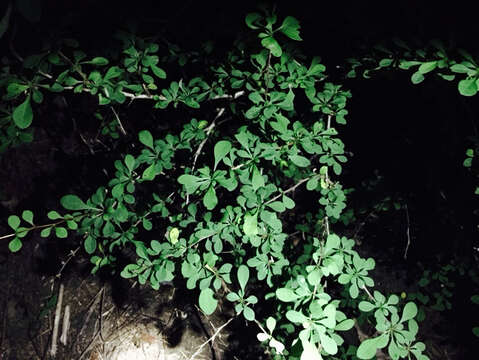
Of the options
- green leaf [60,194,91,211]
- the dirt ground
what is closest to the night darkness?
the dirt ground

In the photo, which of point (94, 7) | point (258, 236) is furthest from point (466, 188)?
point (94, 7)

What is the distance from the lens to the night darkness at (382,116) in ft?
4.47

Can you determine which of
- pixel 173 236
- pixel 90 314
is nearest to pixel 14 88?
pixel 173 236

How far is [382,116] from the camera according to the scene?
8.46 ft

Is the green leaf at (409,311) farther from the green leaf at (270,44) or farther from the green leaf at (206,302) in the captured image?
the green leaf at (270,44)

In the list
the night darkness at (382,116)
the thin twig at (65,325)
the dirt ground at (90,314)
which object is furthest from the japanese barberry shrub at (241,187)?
the thin twig at (65,325)

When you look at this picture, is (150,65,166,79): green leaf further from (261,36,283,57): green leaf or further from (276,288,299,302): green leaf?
(276,288,299,302): green leaf

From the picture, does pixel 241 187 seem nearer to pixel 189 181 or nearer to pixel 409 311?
pixel 189 181

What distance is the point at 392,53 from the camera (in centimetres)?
130

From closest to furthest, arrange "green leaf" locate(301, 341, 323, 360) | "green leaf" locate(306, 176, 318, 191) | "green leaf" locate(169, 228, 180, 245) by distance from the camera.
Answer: "green leaf" locate(301, 341, 323, 360) < "green leaf" locate(169, 228, 180, 245) < "green leaf" locate(306, 176, 318, 191)

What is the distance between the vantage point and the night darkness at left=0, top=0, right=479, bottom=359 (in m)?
1.36

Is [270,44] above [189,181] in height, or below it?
above

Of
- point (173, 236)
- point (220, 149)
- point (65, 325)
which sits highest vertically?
point (220, 149)

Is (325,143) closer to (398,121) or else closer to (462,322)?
(398,121)
